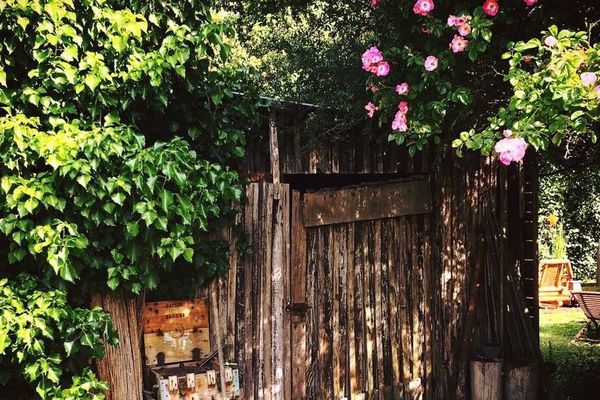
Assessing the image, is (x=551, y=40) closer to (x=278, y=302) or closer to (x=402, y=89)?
(x=402, y=89)

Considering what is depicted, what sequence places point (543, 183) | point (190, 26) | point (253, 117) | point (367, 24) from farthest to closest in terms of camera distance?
point (543, 183) → point (367, 24) → point (253, 117) → point (190, 26)

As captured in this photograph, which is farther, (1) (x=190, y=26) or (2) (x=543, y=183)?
(2) (x=543, y=183)

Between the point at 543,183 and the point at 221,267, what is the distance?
35.2 ft

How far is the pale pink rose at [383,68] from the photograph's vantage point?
475 cm

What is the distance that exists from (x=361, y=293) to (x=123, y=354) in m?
2.25

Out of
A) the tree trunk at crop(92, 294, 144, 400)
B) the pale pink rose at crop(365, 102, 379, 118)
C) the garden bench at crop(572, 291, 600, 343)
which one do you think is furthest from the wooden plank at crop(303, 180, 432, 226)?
the garden bench at crop(572, 291, 600, 343)

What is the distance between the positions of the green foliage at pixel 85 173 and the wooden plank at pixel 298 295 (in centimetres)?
100

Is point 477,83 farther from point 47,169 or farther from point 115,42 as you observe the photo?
point 47,169

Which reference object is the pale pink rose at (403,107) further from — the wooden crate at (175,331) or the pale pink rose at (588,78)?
the wooden crate at (175,331)

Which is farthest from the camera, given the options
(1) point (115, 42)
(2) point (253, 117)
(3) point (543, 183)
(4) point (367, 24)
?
(3) point (543, 183)

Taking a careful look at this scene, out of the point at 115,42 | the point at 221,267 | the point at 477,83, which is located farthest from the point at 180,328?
the point at 477,83

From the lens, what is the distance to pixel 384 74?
15.6 ft

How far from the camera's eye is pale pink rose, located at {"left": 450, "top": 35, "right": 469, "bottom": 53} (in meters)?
4.39

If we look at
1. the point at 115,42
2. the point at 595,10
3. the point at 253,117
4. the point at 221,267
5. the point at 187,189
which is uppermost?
the point at 595,10
